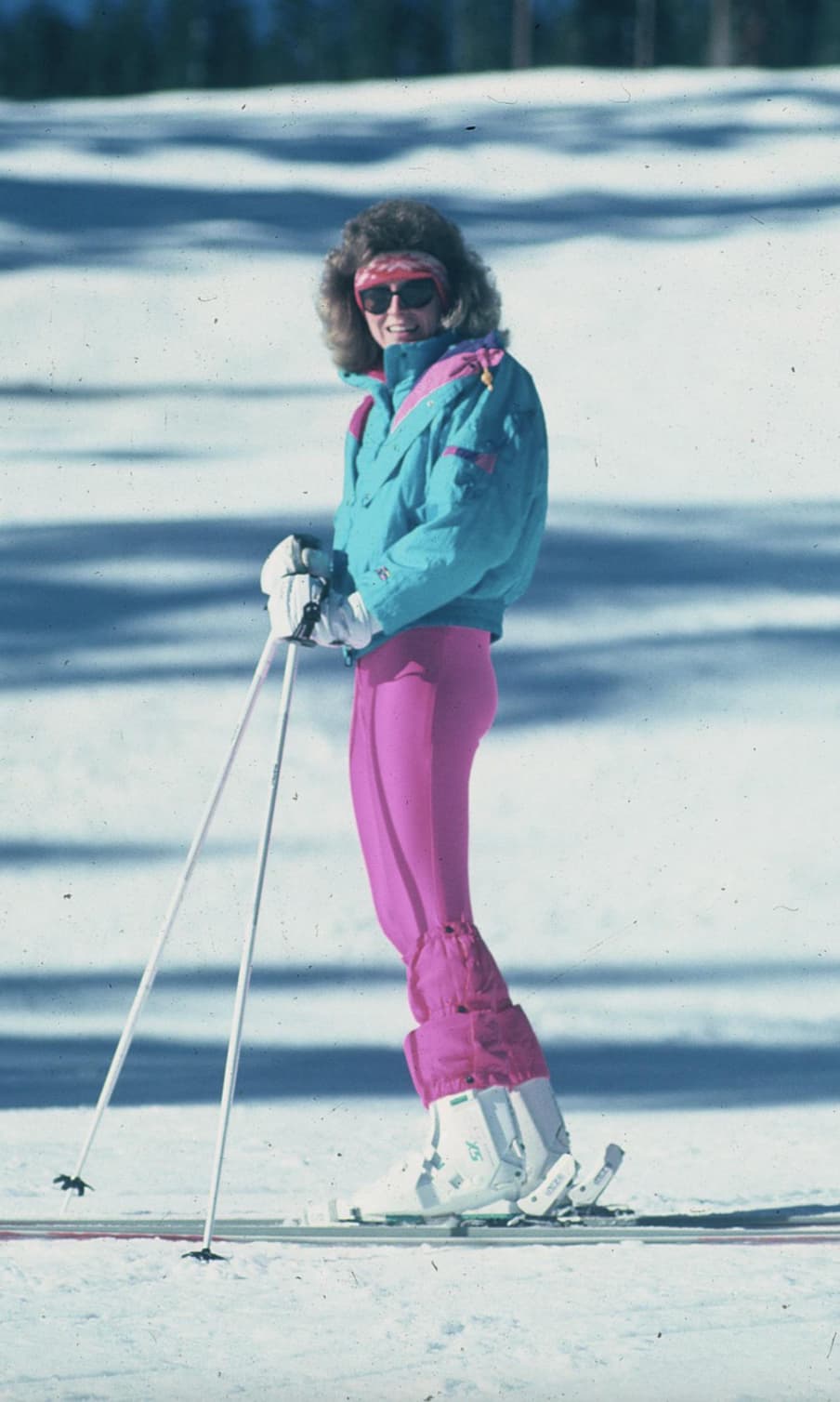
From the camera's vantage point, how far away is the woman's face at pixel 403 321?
2.79 meters

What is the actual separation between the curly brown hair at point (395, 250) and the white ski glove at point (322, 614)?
1.49ft

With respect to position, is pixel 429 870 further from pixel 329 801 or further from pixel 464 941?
pixel 329 801

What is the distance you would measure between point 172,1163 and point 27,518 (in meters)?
4.31

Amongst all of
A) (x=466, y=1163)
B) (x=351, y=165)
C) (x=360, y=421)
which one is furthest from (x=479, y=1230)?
(x=351, y=165)

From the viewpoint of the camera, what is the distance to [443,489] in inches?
104

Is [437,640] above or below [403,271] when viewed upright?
below

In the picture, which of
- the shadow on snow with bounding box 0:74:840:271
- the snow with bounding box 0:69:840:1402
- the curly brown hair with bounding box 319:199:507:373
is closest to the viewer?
the snow with bounding box 0:69:840:1402

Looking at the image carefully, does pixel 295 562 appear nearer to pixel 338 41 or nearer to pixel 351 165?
pixel 351 165

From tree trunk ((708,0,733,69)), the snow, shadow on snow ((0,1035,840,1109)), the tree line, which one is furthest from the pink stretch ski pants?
the tree line

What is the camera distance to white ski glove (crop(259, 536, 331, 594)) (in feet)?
8.69

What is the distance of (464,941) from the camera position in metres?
2.68

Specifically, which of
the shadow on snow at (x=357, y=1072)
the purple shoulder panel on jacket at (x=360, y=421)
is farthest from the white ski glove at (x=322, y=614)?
the shadow on snow at (x=357, y=1072)

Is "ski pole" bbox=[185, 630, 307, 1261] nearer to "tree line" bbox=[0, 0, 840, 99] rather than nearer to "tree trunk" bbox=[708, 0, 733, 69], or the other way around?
"tree trunk" bbox=[708, 0, 733, 69]

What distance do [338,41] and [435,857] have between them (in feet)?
109
